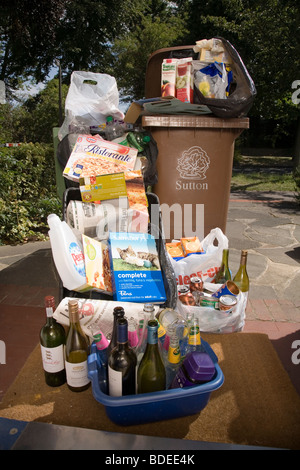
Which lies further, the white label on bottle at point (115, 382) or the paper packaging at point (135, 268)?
the paper packaging at point (135, 268)

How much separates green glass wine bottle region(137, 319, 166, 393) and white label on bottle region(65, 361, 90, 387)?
273mm

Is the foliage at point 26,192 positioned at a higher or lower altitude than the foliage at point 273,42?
lower

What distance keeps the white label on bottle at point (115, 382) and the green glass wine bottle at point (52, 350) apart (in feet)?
1.07

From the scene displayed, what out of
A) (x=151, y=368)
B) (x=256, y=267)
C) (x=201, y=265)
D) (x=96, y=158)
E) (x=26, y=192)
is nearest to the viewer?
(x=151, y=368)

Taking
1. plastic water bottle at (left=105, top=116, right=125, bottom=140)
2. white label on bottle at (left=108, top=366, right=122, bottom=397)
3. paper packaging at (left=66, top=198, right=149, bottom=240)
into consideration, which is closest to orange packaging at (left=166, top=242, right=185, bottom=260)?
paper packaging at (left=66, top=198, right=149, bottom=240)

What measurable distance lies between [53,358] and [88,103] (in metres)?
1.92

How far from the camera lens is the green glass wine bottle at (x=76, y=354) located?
1.45m

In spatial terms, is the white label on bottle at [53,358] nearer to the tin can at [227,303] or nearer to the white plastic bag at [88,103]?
the tin can at [227,303]

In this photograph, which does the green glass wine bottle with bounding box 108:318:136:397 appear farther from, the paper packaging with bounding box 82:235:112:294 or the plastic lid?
the paper packaging with bounding box 82:235:112:294

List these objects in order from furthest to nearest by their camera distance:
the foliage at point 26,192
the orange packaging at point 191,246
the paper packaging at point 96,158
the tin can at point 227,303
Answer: the foliage at point 26,192 < the orange packaging at point 191,246 < the paper packaging at point 96,158 < the tin can at point 227,303

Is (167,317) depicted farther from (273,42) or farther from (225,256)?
(273,42)

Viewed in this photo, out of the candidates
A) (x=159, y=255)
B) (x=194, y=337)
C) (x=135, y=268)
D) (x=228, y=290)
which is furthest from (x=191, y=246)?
(x=194, y=337)

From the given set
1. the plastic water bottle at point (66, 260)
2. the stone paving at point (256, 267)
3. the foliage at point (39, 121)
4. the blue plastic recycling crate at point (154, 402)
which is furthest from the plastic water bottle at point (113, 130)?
the foliage at point (39, 121)

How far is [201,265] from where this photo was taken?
240 cm
